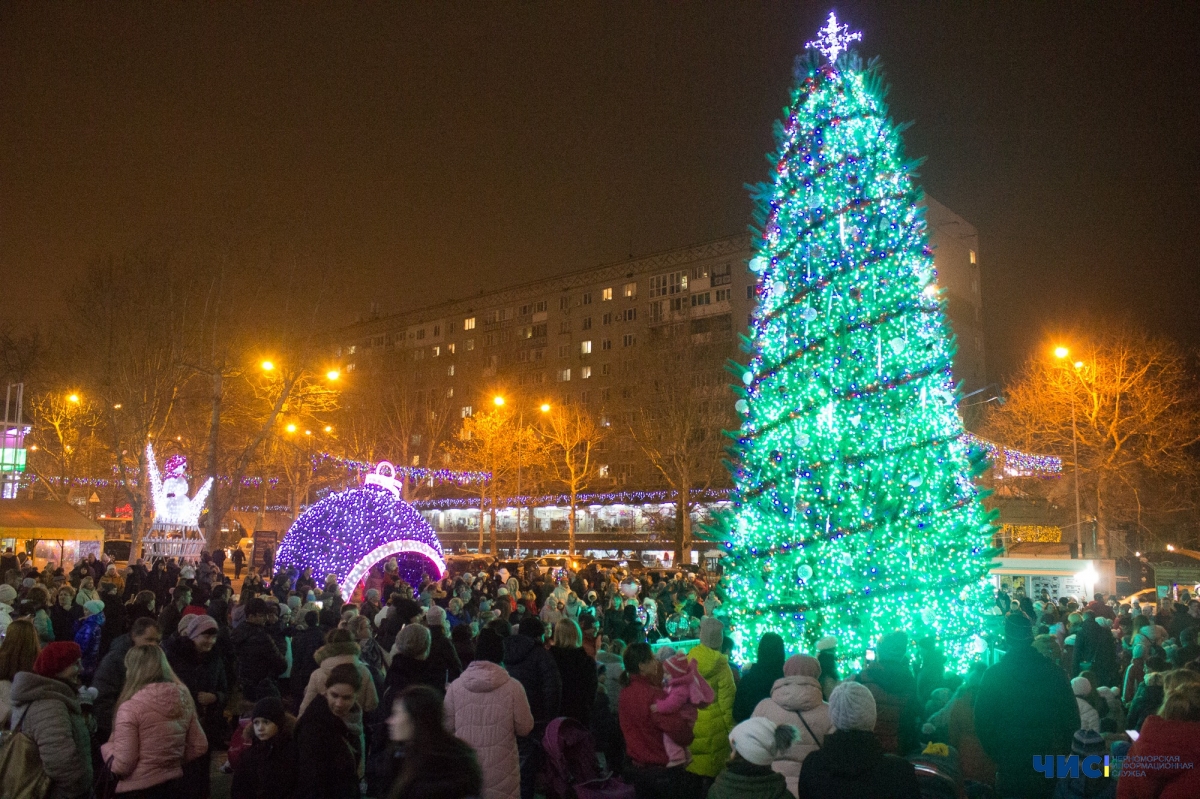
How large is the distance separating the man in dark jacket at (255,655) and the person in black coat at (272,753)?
3.13 metres

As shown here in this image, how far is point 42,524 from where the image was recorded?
27188mm

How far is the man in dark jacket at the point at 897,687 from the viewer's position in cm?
661

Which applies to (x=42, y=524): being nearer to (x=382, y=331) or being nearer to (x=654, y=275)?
(x=654, y=275)

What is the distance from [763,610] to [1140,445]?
29.4 metres

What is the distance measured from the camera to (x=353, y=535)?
20719 mm

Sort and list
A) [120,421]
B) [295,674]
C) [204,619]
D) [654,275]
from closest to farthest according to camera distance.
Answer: [204,619]
[295,674]
[120,421]
[654,275]

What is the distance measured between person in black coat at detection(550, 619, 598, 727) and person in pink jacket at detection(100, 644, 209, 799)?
116 inches

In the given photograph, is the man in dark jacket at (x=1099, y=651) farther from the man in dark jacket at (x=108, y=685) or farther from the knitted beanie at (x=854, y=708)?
the man in dark jacket at (x=108, y=685)

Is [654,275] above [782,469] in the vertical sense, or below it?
above

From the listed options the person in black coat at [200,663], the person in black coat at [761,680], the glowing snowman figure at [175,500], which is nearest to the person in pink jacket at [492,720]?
the person in black coat at [761,680]

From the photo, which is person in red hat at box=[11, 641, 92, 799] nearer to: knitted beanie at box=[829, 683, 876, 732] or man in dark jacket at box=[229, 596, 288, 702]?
man in dark jacket at box=[229, 596, 288, 702]

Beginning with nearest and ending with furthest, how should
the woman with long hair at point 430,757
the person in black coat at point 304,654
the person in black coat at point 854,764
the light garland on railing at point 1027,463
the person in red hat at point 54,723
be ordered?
1. the woman with long hair at point 430,757
2. the person in black coat at point 854,764
3. the person in red hat at point 54,723
4. the person in black coat at point 304,654
5. the light garland on railing at point 1027,463

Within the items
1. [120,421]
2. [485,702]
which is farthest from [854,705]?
[120,421]

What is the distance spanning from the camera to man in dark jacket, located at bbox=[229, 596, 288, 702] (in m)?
8.11
